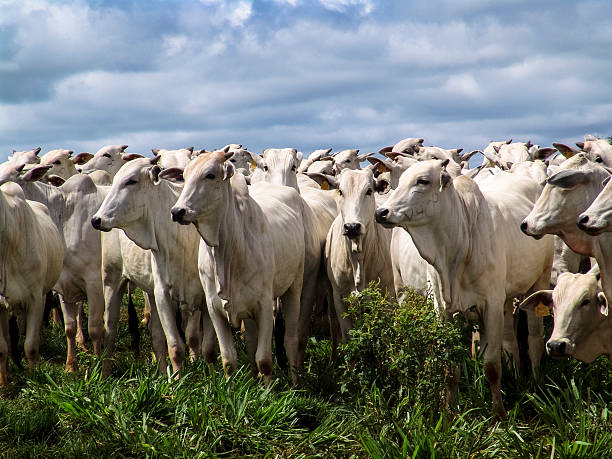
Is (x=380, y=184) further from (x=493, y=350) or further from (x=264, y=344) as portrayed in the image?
(x=493, y=350)

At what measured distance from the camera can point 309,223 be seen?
10.0 metres

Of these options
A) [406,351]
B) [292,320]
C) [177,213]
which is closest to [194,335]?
[292,320]

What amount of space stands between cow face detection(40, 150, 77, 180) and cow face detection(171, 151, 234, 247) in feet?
23.8

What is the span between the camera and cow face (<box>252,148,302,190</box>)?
1195cm

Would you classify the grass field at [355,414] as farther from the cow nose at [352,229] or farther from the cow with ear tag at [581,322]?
the cow nose at [352,229]

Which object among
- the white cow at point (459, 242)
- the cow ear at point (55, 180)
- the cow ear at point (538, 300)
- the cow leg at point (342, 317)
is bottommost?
the cow leg at point (342, 317)

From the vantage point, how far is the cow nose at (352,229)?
858 cm

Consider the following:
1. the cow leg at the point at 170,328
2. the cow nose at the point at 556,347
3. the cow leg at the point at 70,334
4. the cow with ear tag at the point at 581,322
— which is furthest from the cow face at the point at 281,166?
the cow nose at the point at 556,347

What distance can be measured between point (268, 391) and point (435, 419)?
1.42m

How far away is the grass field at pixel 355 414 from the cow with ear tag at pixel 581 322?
1.23 feet

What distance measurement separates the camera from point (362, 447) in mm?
6484

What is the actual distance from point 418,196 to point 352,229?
1324 mm

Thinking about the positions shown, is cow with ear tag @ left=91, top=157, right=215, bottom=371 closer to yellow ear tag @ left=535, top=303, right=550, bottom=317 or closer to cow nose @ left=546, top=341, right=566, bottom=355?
yellow ear tag @ left=535, top=303, right=550, bottom=317

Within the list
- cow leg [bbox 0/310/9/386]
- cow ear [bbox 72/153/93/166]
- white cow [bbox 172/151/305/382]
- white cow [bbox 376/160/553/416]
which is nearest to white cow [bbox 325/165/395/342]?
white cow [bbox 172/151/305/382]
